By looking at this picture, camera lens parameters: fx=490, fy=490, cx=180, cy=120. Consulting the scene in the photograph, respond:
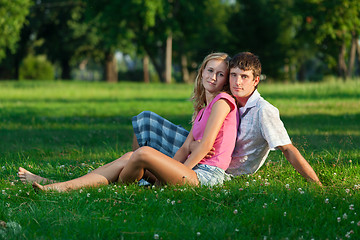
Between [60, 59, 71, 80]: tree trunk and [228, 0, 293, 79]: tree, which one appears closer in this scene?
[228, 0, 293, 79]: tree

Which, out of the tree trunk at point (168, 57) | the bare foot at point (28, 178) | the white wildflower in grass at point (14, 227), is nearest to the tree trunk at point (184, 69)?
the tree trunk at point (168, 57)

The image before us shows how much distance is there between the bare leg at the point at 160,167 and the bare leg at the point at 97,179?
195 mm

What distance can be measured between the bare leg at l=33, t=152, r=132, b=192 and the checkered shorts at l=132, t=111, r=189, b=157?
887 mm

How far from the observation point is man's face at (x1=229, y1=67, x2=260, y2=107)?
532cm

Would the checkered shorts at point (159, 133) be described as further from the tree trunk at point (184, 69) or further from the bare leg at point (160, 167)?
the tree trunk at point (184, 69)

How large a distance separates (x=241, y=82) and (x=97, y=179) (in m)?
1.89

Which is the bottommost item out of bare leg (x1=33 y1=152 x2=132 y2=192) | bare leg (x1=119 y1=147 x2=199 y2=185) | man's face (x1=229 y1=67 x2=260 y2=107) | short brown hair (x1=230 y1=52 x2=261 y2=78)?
bare leg (x1=33 y1=152 x2=132 y2=192)

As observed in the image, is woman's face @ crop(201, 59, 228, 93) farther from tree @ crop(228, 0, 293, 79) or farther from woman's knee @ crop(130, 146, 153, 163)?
tree @ crop(228, 0, 293, 79)

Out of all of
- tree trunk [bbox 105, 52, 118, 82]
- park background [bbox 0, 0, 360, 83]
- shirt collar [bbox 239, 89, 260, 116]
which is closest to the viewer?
shirt collar [bbox 239, 89, 260, 116]

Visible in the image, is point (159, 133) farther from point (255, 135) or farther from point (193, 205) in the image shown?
point (193, 205)

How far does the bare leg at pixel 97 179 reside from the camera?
5.20 m

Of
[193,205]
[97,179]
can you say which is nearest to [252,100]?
[193,205]

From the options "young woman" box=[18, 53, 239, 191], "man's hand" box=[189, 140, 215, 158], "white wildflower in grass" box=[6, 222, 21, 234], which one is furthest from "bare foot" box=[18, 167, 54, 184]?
"man's hand" box=[189, 140, 215, 158]

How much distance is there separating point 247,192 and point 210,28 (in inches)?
2170
